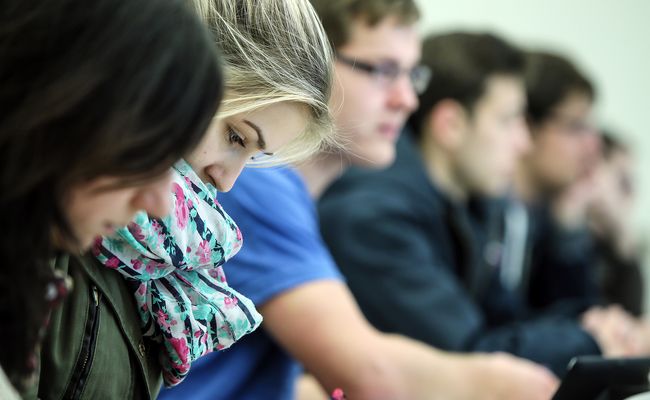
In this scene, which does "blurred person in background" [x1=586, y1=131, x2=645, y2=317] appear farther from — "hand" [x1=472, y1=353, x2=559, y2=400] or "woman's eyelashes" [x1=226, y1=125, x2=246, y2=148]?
"woman's eyelashes" [x1=226, y1=125, x2=246, y2=148]

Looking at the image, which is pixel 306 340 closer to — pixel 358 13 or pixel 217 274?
pixel 217 274

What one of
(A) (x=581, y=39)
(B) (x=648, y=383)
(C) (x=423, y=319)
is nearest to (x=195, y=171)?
(B) (x=648, y=383)

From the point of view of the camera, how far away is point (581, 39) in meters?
3.94

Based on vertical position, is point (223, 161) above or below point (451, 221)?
above

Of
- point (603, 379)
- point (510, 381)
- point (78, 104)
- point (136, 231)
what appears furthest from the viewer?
point (510, 381)

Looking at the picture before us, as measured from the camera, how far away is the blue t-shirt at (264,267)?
3.72ft

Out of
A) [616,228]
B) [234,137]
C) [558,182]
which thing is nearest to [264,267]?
[234,137]

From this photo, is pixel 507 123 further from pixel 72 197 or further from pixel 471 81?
pixel 72 197

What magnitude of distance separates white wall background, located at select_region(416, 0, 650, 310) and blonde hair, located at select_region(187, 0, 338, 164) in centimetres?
Result: 275

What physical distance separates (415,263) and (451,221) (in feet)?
0.91

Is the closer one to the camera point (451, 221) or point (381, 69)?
point (381, 69)

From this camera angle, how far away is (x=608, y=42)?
4.06 m

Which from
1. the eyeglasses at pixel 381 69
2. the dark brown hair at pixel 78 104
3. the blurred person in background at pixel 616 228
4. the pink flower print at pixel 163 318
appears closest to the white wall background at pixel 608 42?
the blurred person in background at pixel 616 228

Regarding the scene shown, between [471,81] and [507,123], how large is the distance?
16 centimetres
